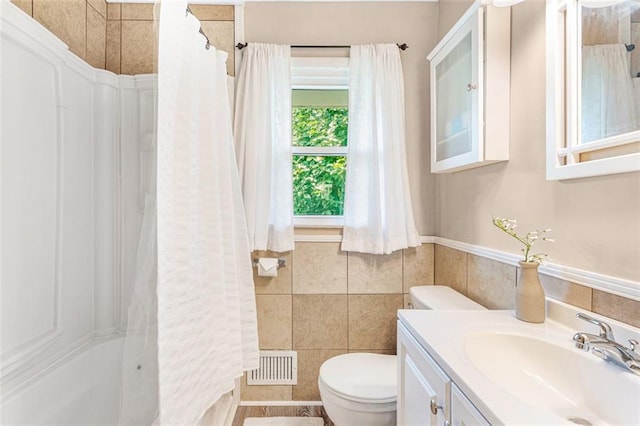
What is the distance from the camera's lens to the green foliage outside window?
6.80 feet

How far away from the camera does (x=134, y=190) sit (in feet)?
5.71

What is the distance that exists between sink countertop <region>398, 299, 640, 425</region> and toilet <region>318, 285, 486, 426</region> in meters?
0.39

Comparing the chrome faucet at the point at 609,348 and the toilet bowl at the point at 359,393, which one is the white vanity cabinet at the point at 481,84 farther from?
the toilet bowl at the point at 359,393

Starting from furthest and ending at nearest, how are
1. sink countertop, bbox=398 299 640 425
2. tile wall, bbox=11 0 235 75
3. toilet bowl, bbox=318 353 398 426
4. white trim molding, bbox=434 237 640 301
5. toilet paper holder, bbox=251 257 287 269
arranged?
toilet paper holder, bbox=251 257 287 269 → tile wall, bbox=11 0 235 75 → toilet bowl, bbox=318 353 398 426 → white trim molding, bbox=434 237 640 301 → sink countertop, bbox=398 299 640 425

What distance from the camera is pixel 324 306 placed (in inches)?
78.7

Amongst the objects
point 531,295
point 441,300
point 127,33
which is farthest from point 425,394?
point 127,33

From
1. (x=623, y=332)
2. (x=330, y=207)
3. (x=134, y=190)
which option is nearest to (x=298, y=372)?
(x=330, y=207)

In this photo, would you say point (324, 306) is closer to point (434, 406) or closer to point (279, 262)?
point (279, 262)

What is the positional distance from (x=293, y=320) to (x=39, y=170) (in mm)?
1470

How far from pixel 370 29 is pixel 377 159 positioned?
82cm

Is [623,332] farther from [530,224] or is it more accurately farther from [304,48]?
[304,48]

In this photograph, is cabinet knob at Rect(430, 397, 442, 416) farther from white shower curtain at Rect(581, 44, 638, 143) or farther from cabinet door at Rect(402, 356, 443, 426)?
white shower curtain at Rect(581, 44, 638, 143)

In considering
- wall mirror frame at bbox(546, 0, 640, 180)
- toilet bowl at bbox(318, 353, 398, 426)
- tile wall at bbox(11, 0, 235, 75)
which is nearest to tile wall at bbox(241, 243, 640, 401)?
toilet bowl at bbox(318, 353, 398, 426)

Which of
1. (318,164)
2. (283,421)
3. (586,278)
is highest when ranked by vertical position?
(318,164)
